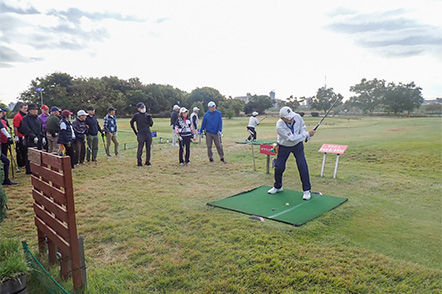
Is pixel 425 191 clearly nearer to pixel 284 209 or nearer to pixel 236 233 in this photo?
pixel 284 209

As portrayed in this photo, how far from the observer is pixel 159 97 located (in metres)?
61.2

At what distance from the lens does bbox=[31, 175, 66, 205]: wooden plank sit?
3112 mm

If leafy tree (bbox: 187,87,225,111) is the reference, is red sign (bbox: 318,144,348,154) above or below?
below

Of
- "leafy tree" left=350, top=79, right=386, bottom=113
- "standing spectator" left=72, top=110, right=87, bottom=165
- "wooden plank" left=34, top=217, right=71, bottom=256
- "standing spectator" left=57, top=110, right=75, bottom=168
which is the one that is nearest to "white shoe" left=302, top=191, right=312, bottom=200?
"wooden plank" left=34, top=217, right=71, bottom=256

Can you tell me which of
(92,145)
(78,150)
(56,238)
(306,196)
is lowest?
(306,196)

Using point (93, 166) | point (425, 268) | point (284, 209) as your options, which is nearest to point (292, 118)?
point (284, 209)

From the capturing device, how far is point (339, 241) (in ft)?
15.3

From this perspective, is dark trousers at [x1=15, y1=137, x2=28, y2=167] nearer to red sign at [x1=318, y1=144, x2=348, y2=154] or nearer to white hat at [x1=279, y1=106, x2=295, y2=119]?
white hat at [x1=279, y1=106, x2=295, y2=119]

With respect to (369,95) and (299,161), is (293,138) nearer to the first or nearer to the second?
(299,161)

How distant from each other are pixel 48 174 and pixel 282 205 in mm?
4435

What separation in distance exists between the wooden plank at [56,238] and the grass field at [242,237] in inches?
17.2

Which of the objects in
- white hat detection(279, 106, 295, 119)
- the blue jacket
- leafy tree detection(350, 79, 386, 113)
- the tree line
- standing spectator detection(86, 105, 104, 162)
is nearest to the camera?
white hat detection(279, 106, 295, 119)

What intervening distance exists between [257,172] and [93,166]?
5825 mm

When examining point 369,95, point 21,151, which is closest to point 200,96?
point 369,95
